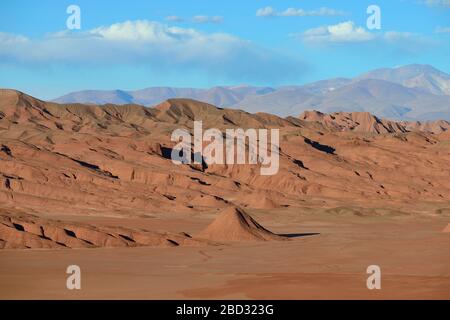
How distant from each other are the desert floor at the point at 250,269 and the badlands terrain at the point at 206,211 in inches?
3.3

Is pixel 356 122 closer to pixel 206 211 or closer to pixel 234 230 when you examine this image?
pixel 206 211

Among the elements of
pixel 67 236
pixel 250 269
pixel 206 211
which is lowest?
pixel 250 269

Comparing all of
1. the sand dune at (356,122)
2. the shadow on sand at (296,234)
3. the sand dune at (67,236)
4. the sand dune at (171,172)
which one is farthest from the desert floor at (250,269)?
the sand dune at (356,122)

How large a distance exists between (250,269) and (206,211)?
32.0m

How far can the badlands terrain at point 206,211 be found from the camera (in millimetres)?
32031

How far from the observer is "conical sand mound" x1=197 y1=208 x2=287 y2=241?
45.8m

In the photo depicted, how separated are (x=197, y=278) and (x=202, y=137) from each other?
2476 inches

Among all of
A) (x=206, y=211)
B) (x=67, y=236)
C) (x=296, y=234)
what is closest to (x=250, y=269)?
(x=67, y=236)

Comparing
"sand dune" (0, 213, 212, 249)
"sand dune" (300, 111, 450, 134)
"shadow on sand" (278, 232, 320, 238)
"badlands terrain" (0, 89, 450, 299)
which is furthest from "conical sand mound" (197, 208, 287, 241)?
"sand dune" (300, 111, 450, 134)

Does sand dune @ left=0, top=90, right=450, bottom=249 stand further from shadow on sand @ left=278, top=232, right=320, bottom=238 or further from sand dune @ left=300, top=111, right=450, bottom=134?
sand dune @ left=300, top=111, right=450, bottom=134

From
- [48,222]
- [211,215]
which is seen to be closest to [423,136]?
[211,215]

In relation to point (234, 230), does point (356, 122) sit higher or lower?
higher

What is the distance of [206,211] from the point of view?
67.4 m
